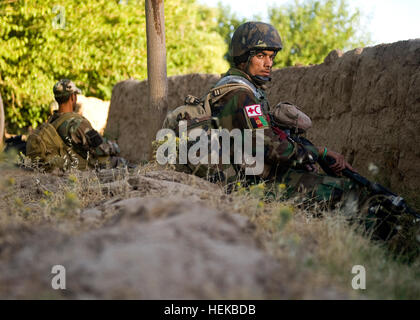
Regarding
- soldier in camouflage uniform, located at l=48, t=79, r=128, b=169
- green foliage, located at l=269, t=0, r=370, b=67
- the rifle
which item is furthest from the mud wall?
green foliage, located at l=269, t=0, r=370, b=67

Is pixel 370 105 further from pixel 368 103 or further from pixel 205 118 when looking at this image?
pixel 205 118

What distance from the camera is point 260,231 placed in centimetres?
314

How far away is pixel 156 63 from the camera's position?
6160mm

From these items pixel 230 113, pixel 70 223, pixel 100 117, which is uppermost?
pixel 230 113

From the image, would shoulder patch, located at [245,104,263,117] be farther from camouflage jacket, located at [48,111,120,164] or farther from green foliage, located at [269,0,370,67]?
green foliage, located at [269,0,370,67]

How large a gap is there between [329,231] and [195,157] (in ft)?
5.11

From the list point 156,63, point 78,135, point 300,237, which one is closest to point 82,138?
point 78,135

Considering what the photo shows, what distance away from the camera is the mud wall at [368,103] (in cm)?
510

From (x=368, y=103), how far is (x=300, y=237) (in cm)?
297

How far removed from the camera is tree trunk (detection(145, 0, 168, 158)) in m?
6.03

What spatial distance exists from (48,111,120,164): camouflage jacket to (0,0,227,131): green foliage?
7.77 meters

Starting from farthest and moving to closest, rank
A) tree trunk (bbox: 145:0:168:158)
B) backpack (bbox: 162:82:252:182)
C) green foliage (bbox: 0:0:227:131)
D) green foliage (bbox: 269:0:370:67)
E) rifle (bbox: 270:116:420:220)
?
green foliage (bbox: 269:0:370:67) → green foliage (bbox: 0:0:227:131) → tree trunk (bbox: 145:0:168:158) → backpack (bbox: 162:82:252:182) → rifle (bbox: 270:116:420:220)
